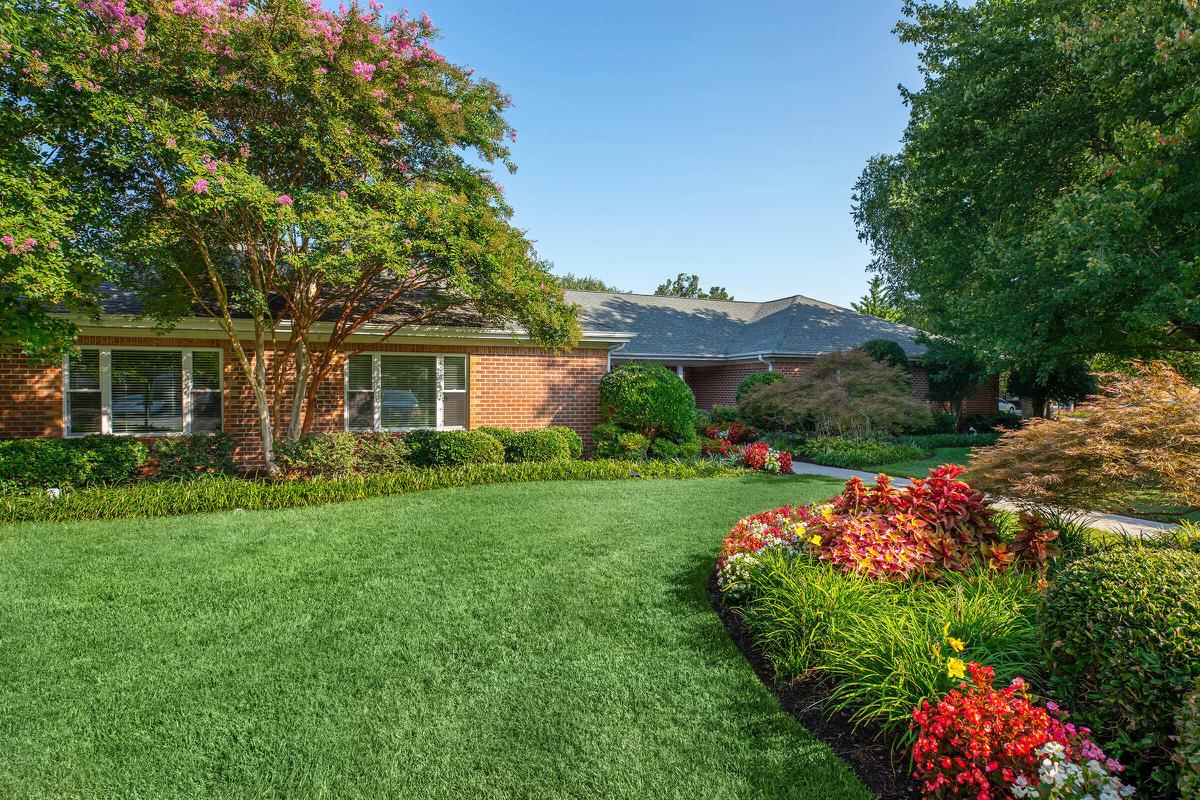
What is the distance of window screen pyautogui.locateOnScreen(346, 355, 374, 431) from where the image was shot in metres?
11.8

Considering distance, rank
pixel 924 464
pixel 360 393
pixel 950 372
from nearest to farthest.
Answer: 1. pixel 360 393
2. pixel 924 464
3. pixel 950 372

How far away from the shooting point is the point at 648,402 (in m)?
12.2

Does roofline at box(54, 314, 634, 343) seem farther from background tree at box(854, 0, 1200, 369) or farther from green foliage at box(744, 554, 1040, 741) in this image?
background tree at box(854, 0, 1200, 369)

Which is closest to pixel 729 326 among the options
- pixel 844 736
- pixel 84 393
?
pixel 84 393

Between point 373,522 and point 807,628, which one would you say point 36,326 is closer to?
point 373,522

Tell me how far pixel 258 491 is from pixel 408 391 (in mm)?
4340

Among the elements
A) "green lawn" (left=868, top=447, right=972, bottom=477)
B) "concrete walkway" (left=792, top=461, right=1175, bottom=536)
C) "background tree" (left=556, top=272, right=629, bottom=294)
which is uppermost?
"background tree" (left=556, top=272, right=629, bottom=294)

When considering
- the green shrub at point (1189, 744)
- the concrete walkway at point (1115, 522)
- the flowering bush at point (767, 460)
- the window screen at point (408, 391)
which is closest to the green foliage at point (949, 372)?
the concrete walkway at point (1115, 522)

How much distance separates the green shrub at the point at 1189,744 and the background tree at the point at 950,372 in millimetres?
17721

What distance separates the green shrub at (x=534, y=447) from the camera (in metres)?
11.4

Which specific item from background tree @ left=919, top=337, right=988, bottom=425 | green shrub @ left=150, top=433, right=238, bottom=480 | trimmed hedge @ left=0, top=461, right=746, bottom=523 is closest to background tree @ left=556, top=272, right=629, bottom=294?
background tree @ left=919, top=337, right=988, bottom=425

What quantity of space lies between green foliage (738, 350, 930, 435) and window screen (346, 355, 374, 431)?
917cm

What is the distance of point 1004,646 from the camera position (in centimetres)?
344

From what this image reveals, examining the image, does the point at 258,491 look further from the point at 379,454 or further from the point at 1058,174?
the point at 1058,174
